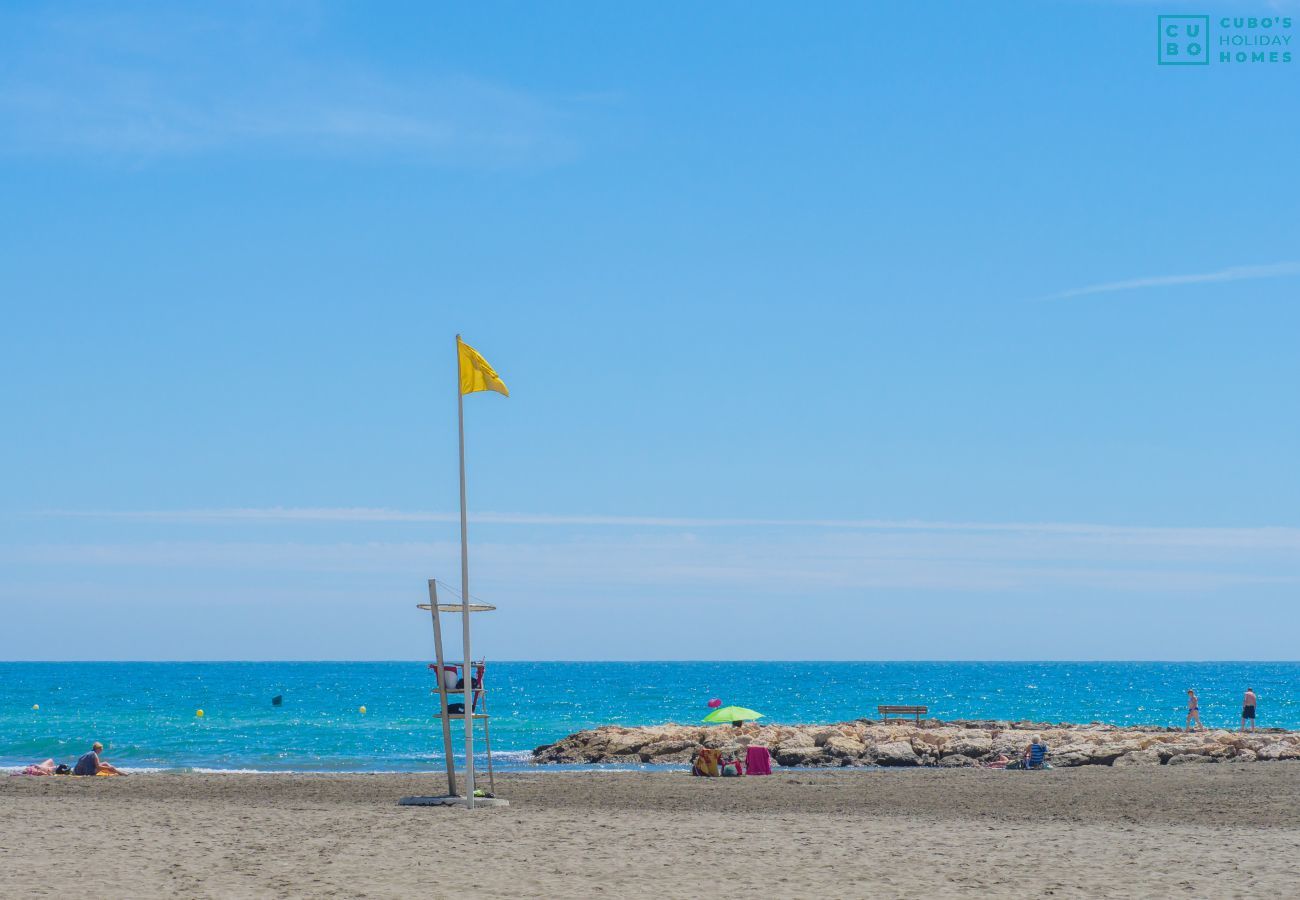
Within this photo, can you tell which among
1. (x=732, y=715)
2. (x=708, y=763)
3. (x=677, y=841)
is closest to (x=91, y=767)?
(x=708, y=763)


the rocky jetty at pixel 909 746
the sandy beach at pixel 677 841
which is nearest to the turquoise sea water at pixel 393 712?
the rocky jetty at pixel 909 746

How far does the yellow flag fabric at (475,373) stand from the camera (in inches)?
761

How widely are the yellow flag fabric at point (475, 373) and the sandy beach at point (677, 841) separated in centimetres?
562

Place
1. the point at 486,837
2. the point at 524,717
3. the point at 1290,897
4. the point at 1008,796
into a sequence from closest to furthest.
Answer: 1. the point at 1290,897
2. the point at 486,837
3. the point at 1008,796
4. the point at 524,717

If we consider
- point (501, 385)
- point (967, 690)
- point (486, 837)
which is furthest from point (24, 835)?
point (967, 690)

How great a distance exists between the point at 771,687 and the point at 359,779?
107154 mm

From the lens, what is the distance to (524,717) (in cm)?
7481

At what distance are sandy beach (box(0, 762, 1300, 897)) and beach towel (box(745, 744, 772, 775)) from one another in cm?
339

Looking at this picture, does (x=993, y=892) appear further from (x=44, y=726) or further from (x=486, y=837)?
(x=44, y=726)

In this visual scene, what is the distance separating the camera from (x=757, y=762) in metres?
28.9

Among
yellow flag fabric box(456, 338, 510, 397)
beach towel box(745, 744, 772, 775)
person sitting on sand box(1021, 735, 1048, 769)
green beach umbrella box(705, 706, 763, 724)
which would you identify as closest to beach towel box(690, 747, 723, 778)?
beach towel box(745, 744, 772, 775)

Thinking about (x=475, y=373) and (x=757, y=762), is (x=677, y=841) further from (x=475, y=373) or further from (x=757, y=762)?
(x=757, y=762)

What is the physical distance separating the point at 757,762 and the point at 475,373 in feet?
41.9

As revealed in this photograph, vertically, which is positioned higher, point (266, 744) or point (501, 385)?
point (501, 385)
